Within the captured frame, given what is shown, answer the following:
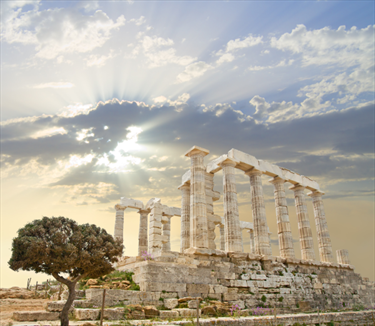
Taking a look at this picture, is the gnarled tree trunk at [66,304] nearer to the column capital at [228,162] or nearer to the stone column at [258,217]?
the column capital at [228,162]

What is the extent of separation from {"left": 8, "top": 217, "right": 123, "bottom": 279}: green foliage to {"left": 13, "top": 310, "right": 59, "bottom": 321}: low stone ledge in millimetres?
1549

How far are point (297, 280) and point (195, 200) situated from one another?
9130 mm

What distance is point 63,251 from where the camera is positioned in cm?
1190

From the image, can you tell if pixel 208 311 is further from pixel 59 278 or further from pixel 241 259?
pixel 59 278

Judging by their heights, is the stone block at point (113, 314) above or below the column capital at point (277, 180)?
below

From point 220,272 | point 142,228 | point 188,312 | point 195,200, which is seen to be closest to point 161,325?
point 188,312

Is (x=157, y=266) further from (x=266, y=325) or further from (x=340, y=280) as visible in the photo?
(x=340, y=280)

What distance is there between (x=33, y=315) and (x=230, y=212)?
1333cm

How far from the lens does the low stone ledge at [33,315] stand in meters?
11.7

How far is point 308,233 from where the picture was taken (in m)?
26.6

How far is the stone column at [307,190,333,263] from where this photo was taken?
1078 inches

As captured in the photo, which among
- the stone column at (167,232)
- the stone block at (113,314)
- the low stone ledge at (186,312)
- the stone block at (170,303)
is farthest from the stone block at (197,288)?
the stone column at (167,232)

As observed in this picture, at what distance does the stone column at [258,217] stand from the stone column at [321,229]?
29.0 feet

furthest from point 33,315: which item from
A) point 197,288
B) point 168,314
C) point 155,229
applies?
point 155,229
